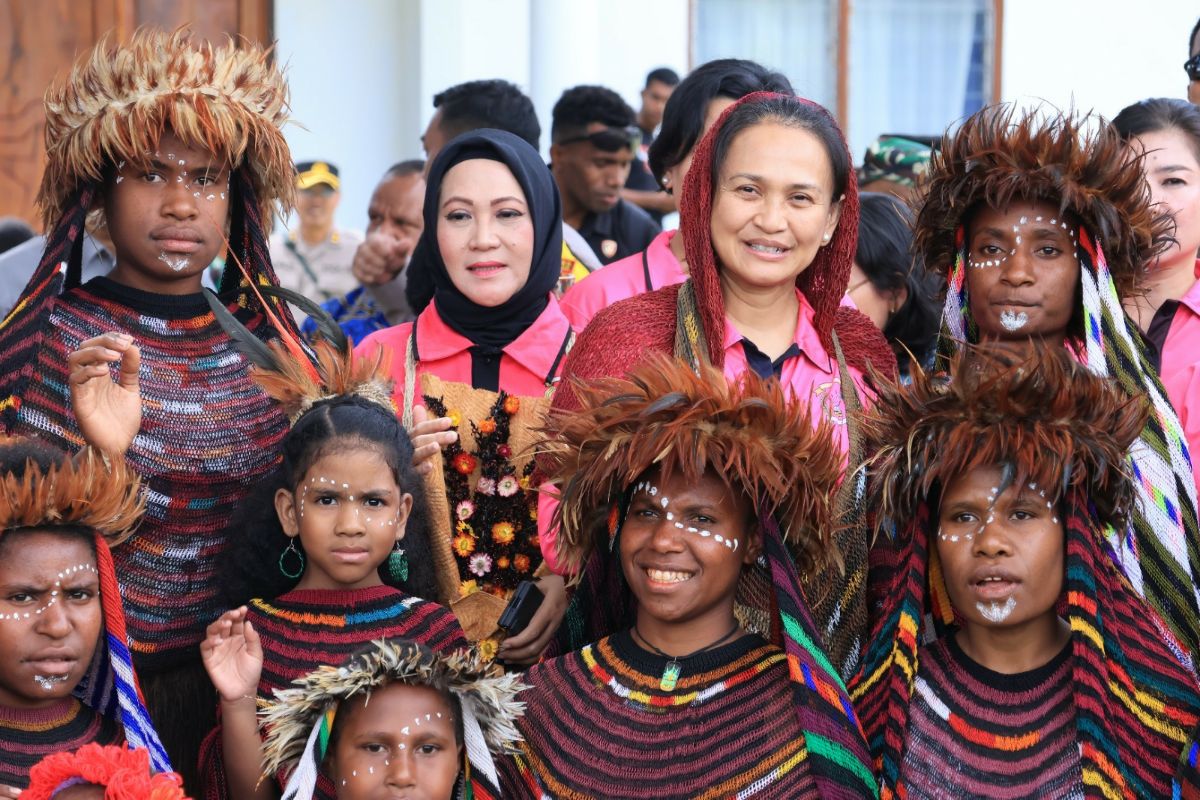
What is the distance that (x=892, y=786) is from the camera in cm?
317

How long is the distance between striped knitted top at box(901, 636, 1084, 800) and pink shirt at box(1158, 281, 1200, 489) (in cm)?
92

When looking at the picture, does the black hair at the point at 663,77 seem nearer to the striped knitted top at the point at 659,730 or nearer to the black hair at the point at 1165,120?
the black hair at the point at 1165,120

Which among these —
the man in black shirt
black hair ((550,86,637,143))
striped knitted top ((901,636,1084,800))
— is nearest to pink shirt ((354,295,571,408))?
striped knitted top ((901,636,1084,800))

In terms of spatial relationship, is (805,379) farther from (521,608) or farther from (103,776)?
(103,776)

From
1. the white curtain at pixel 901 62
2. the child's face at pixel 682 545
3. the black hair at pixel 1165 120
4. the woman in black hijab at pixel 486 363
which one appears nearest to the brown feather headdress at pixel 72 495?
the woman in black hijab at pixel 486 363

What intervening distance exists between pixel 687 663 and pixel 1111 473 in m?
0.92

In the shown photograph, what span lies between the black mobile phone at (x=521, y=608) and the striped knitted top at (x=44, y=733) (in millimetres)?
907

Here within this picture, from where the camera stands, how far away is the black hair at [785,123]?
3789 mm

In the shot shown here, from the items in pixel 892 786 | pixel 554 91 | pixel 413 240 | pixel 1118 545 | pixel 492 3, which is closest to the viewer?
pixel 892 786

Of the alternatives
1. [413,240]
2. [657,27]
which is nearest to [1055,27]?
[657,27]

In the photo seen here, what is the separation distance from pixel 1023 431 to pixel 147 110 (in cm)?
210

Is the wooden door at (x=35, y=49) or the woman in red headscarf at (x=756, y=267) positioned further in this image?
the wooden door at (x=35, y=49)

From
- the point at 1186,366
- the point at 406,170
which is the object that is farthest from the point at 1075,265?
the point at 406,170

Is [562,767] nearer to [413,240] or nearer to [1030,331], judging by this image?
[1030,331]
